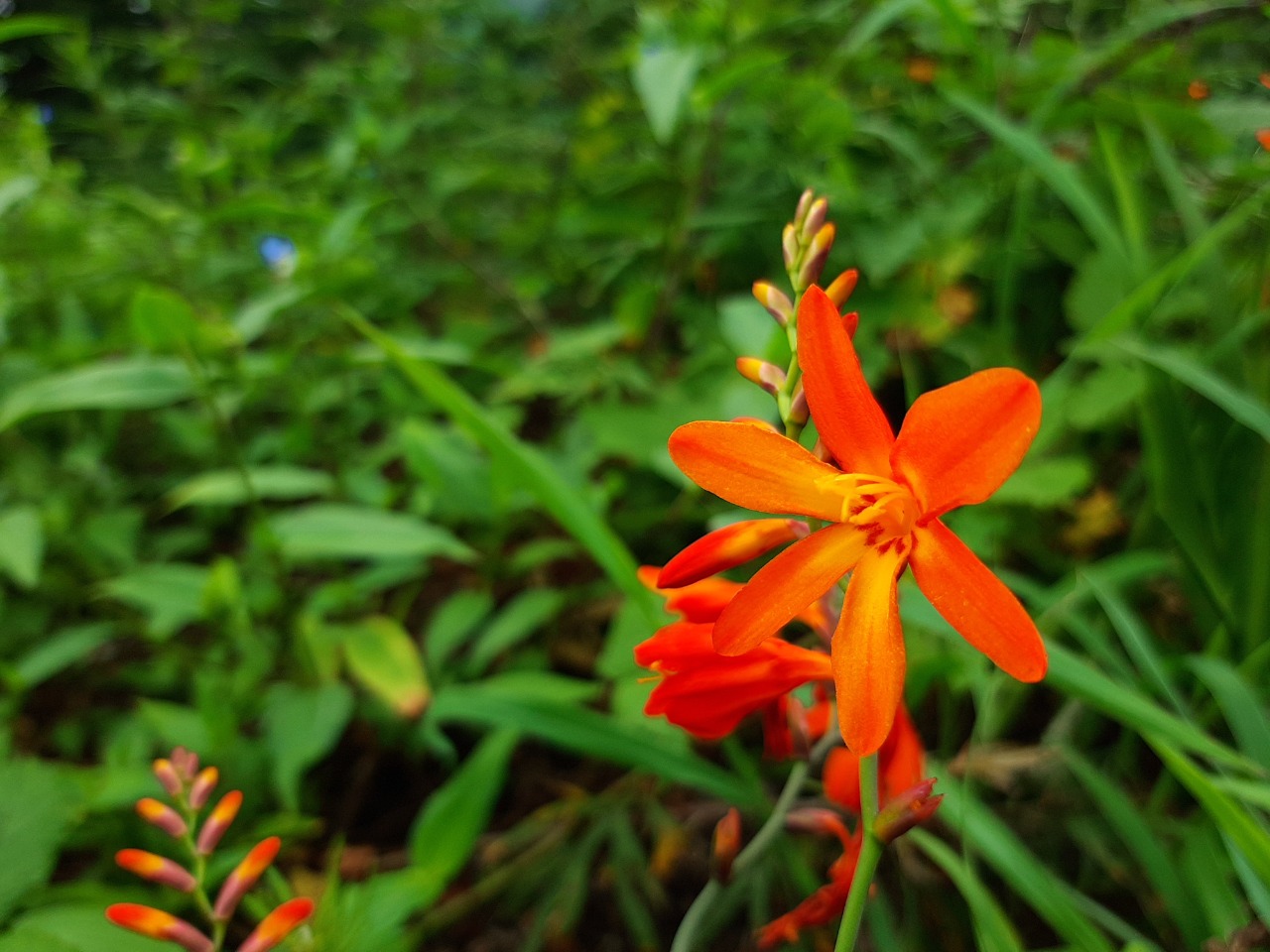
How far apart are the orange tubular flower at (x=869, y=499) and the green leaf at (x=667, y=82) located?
2.62ft

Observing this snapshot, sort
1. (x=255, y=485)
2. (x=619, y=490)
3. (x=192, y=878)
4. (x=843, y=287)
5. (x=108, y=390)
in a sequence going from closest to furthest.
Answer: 1. (x=843, y=287)
2. (x=192, y=878)
3. (x=108, y=390)
4. (x=255, y=485)
5. (x=619, y=490)

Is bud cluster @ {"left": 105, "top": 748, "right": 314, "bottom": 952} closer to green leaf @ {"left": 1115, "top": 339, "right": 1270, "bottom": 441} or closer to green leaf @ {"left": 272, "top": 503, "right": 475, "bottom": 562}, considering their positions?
green leaf @ {"left": 272, "top": 503, "right": 475, "bottom": 562}

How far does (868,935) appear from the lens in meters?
0.87

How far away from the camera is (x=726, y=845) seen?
53 centimetres

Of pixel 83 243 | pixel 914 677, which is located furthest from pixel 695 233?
pixel 83 243

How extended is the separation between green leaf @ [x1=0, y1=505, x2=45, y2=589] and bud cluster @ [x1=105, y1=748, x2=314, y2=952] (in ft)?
1.84

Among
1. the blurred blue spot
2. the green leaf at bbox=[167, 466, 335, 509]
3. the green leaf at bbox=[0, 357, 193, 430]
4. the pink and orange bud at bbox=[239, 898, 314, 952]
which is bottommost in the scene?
the green leaf at bbox=[167, 466, 335, 509]

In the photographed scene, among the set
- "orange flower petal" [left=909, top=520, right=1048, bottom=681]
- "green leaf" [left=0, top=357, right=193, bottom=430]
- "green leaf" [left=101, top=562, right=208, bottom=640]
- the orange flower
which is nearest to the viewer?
"orange flower petal" [left=909, top=520, right=1048, bottom=681]

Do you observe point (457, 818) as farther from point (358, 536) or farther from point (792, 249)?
point (792, 249)

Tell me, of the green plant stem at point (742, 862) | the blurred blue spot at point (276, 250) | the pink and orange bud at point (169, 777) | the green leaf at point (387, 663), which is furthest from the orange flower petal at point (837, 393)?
the blurred blue spot at point (276, 250)

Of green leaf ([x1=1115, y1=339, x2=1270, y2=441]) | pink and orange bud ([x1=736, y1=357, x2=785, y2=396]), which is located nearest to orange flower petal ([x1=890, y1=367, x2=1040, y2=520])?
pink and orange bud ([x1=736, y1=357, x2=785, y2=396])

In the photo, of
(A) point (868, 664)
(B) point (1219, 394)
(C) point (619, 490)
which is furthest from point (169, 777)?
(B) point (1219, 394)

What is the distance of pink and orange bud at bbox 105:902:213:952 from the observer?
53cm

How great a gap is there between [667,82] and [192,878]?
1.23 metres
